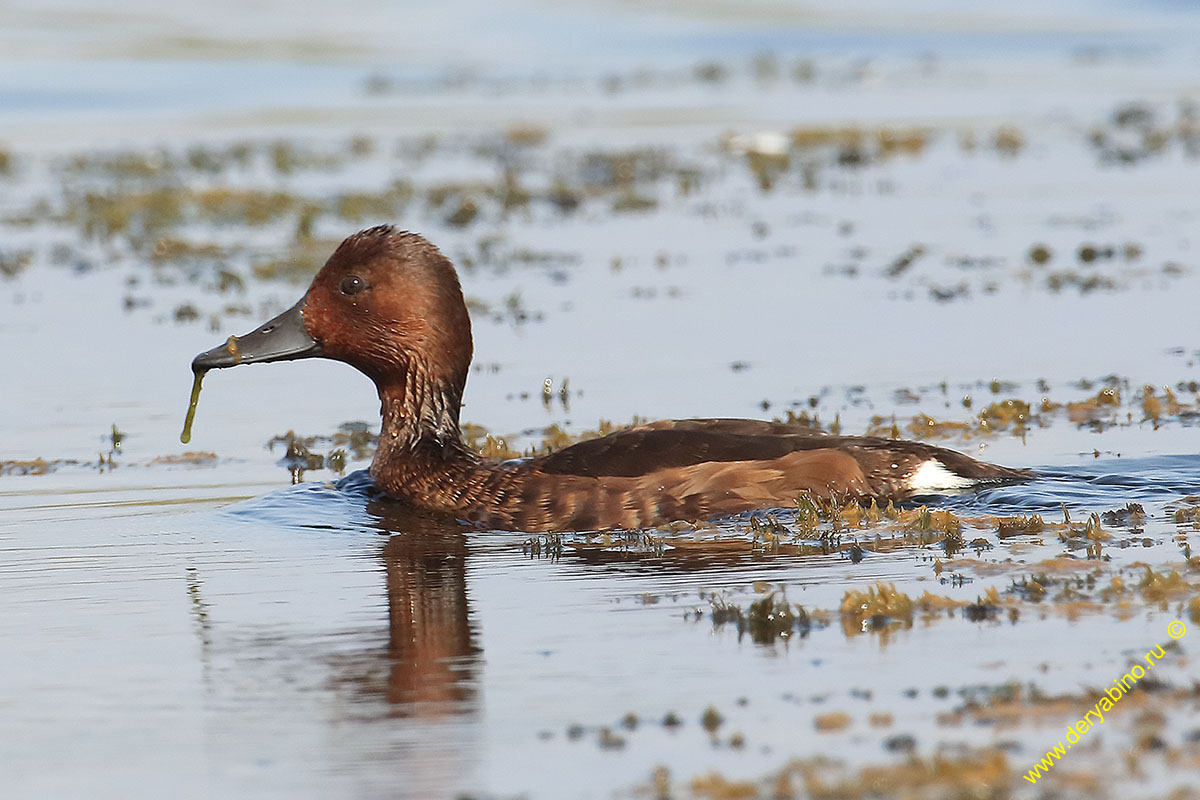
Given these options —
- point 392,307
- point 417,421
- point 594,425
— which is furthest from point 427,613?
point 594,425

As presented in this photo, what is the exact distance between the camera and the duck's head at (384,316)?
Answer: 424 inches

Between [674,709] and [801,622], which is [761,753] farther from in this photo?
[801,622]

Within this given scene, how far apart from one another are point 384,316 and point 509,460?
3.22 ft

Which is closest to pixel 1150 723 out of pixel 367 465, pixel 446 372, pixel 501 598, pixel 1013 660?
pixel 1013 660

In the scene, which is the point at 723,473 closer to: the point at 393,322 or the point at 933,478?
the point at 933,478

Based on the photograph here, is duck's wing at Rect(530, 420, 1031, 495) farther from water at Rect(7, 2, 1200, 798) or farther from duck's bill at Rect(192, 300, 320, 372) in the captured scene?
duck's bill at Rect(192, 300, 320, 372)

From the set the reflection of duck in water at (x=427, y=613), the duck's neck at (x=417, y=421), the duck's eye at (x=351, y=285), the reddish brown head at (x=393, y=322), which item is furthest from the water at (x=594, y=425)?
the duck's eye at (x=351, y=285)

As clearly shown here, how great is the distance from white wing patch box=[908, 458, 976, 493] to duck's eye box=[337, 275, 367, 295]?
300 centimetres

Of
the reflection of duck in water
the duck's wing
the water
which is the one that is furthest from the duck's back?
the reflection of duck in water

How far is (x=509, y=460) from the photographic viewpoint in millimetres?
10719

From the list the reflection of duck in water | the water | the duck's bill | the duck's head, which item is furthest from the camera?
the duck's head

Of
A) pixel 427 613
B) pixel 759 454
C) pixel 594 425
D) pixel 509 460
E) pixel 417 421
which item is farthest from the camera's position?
pixel 594 425

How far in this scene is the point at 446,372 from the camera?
10.9 meters

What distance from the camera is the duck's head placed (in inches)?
424
